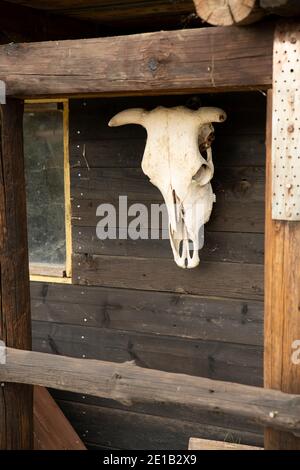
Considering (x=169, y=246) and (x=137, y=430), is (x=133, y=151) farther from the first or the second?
(x=137, y=430)

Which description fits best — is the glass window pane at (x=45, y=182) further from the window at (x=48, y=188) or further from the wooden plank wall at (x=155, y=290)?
the wooden plank wall at (x=155, y=290)

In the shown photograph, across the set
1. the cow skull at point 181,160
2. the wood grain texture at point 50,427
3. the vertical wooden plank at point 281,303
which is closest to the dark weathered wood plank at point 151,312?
the cow skull at point 181,160

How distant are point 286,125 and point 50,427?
256 cm

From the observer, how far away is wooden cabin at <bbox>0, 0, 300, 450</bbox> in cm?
255

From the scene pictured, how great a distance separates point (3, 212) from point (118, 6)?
3.71ft

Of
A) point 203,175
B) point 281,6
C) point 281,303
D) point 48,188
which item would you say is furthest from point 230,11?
point 48,188

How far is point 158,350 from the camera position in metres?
3.98

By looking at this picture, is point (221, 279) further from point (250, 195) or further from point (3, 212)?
point (3, 212)

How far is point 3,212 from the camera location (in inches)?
124

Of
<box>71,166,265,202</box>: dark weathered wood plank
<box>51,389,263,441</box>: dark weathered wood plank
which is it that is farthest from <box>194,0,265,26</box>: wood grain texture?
<box>51,389,263,441</box>: dark weathered wood plank

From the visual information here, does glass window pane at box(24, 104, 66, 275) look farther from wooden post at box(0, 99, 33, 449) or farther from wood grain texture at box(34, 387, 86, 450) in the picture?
wooden post at box(0, 99, 33, 449)

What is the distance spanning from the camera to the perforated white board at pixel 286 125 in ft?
7.86

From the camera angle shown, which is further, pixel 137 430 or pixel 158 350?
pixel 137 430

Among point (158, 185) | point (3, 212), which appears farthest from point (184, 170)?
point (3, 212)
